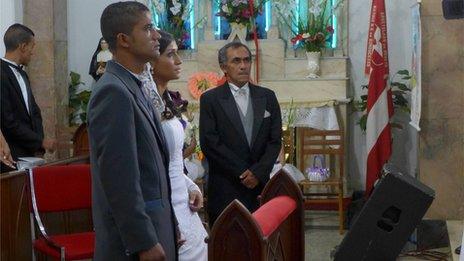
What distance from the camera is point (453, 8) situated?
443 centimetres

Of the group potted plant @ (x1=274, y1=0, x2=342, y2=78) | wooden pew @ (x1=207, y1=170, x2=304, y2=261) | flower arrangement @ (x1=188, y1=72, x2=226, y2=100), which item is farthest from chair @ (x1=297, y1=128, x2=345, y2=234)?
wooden pew @ (x1=207, y1=170, x2=304, y2=261)

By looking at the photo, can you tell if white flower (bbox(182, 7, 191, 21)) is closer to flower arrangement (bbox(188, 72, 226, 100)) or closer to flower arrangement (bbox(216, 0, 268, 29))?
flower arrangement (bbox(216, 0, 268, 29))

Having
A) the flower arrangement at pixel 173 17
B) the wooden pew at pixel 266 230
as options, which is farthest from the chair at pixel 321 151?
the wooden pew at pixel 266 230

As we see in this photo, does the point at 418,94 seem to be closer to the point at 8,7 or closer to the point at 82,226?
the point at 82,226

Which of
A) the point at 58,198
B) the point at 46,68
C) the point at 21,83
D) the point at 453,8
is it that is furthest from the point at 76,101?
the point at 453,8

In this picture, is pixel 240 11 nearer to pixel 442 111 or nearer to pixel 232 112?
pixel 442 111

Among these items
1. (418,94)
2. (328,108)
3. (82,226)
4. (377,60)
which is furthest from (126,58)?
(328,108)

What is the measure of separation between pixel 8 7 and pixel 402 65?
410 cm

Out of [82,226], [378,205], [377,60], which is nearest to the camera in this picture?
Answer: [378,205]

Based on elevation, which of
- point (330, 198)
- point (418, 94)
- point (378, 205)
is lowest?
point (330, 198)

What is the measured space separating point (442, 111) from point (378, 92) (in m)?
1.39

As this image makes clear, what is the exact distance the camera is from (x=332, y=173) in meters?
7.59

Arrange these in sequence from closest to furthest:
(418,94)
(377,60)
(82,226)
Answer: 1. (82,226)
2. (418,94)
3. (377,60)

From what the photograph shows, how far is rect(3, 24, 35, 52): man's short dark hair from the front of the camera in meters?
5.00
